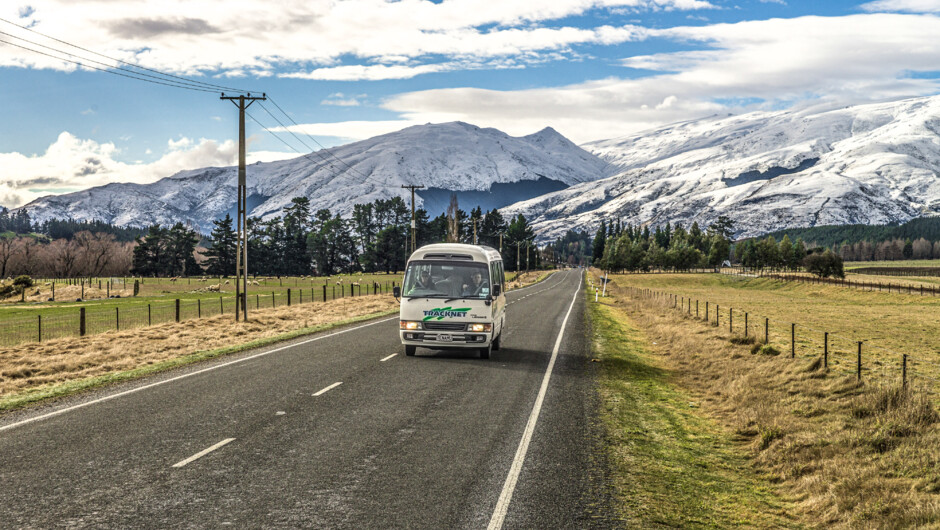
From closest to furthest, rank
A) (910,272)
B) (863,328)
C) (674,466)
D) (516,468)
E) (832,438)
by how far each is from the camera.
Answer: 1. (516,468)
2. (674,466)
3. (832,438)
4. (863,328)
5. (910,272)

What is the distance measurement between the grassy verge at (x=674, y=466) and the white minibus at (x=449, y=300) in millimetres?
3599

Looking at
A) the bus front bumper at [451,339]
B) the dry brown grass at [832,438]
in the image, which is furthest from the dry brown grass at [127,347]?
the dry brown grass at [832,438]

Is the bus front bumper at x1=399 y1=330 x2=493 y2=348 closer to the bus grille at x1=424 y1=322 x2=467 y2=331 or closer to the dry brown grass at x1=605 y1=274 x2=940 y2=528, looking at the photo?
the bus grille at x1=424 y1=322 x2=467 y2=331

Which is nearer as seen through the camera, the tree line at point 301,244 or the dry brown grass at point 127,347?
the dry brown grass at point 127,347

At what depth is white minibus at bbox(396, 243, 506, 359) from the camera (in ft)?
59.9

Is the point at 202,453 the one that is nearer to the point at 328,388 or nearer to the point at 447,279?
the point at 328,388

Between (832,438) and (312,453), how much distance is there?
24.3 ft

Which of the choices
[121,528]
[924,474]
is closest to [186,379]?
[121,528]

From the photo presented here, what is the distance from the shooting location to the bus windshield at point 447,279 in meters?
18.7

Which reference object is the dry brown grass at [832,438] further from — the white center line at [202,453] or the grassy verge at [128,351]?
the grassy verge at [128,351]

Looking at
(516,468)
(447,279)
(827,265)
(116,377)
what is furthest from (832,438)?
(827,265)

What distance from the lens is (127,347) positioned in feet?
71.9

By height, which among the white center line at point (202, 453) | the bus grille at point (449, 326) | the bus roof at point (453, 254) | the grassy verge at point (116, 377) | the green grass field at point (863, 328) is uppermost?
the bus roof at point (453, 254)

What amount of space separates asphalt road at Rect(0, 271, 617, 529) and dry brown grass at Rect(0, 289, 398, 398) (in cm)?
300
